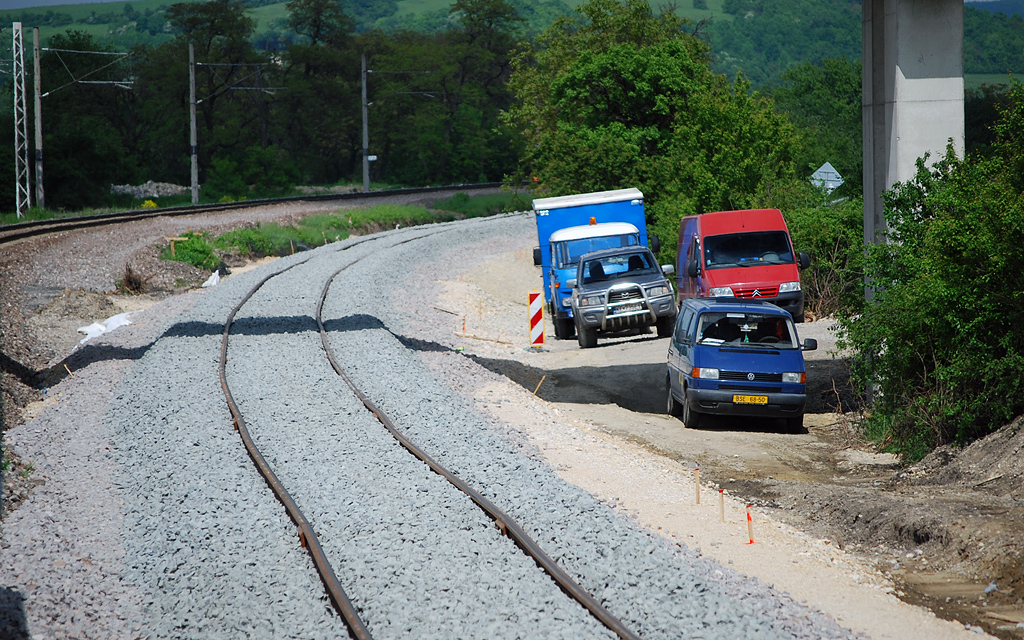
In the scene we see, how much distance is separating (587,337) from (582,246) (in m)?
2.72

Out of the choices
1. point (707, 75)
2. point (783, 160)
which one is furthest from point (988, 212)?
point (707, 75)

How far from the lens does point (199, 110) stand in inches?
3051

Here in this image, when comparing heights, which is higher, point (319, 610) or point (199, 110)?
point (199, 110)

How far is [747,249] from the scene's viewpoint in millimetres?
20625

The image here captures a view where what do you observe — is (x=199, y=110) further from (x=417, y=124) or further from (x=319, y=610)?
(x=319, y=610)

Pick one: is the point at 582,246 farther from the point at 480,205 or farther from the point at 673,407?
the point at 480,205

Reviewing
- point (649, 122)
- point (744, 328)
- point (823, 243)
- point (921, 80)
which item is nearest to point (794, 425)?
point (744, 328)

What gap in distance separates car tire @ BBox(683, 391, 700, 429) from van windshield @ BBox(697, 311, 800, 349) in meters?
1.11

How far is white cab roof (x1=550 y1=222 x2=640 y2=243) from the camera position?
74.6ft

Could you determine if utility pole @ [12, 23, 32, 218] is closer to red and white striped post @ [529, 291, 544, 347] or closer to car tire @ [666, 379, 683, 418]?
red and white striped post @ [529, 291, 544, 347]

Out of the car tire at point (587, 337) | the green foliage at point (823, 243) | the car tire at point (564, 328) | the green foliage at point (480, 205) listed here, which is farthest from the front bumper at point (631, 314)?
the green foliage at point (480, 205)

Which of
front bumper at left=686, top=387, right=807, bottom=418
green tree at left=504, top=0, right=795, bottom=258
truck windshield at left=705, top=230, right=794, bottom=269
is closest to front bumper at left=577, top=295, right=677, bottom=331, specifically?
truck windshield at left=705, top=230, right=794, bottom=269

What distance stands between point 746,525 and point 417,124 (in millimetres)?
77850

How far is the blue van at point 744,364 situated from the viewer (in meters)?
13.7
